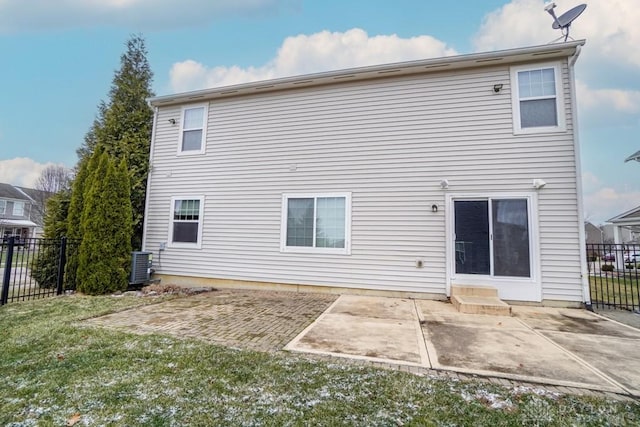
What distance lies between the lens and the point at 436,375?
282 cm

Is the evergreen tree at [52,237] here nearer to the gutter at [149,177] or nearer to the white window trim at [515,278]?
the gutter at [149,177]

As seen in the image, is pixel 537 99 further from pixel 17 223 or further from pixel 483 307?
pixel 17 223

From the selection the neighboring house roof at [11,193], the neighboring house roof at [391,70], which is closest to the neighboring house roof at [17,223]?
the neighboring house roof at [11,193]

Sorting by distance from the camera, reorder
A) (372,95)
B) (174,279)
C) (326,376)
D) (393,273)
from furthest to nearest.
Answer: (174,279)
(372,95)
(393,273)
(326,376)

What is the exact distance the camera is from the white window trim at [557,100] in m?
5.93

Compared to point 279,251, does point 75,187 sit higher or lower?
higher

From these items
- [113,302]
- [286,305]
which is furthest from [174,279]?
[286,305]

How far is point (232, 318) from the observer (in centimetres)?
484

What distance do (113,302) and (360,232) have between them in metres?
5.45

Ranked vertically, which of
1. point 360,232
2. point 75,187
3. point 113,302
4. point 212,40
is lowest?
point 113,302

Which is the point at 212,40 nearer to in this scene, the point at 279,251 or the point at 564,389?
the point at 279,251

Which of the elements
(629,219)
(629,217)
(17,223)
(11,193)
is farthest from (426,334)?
(11,193)

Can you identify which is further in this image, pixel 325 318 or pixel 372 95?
pixel 372 95

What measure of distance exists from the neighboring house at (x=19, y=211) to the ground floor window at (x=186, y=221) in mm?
29064
